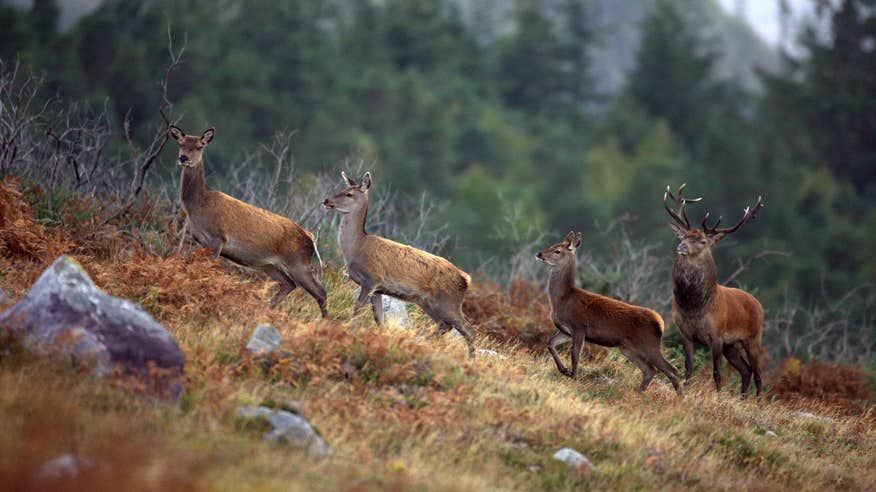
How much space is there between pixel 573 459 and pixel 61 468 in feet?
12.9

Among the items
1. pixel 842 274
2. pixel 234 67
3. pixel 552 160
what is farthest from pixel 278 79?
pixel 842 274

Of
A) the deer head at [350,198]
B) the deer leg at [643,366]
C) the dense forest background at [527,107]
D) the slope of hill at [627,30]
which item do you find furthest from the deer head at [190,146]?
the slope of hill at [627,30]

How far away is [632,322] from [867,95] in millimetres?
53949

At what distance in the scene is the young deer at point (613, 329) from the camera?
11781mm

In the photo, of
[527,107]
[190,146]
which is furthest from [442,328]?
[527,107]

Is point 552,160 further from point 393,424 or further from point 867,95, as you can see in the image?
point 393,424

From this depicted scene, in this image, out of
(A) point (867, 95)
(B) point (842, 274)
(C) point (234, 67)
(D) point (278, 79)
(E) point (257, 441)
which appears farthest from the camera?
(A) point (867, 95)

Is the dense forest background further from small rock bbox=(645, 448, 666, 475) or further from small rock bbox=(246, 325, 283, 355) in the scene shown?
small rock bbox=(246, 325, 283, 355)

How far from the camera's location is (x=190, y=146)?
38.4 feet

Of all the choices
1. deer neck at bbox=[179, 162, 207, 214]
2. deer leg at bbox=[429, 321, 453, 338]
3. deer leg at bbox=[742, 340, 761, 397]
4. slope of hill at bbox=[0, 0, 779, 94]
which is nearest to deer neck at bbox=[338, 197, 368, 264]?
deer leg at bbox=[429, 321, 453, 338]

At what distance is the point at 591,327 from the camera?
11.9 metres

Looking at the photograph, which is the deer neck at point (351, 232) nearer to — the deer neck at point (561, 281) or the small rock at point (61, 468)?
the deer neck at point (561, 281)

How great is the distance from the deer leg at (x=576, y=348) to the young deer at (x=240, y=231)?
256 cm

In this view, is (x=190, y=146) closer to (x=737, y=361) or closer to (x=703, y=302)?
(x=703, y=302)
